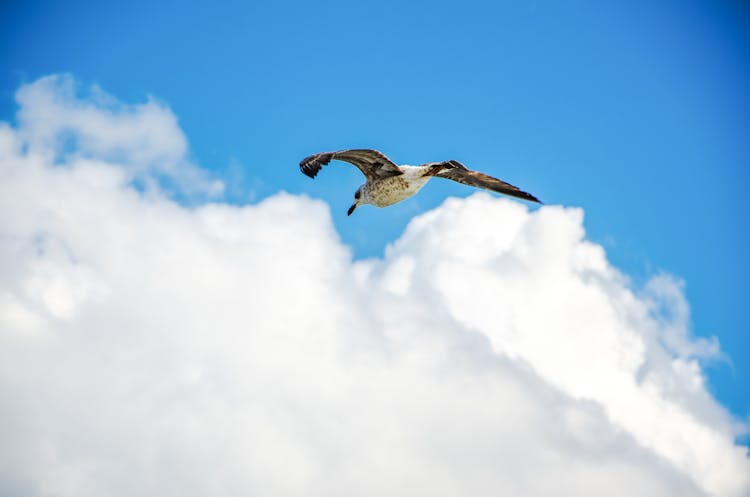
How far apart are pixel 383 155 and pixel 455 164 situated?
245 centimetres

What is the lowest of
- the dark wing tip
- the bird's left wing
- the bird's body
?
the dark wing tip

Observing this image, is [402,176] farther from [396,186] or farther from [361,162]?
[361,162]

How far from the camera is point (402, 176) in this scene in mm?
24203

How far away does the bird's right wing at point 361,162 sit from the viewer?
19.5m

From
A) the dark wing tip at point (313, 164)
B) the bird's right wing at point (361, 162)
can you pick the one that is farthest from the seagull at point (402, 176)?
the dark wing tip at point (313, 164)

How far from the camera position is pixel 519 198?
23344mm

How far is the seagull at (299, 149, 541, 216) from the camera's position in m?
22.9

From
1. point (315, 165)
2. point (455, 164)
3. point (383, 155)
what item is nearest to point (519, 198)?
point (455, 164)

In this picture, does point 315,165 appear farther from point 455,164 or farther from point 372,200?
point 372,200

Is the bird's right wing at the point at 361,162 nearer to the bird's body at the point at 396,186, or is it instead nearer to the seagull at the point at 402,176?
the seagull at the point at 402,176

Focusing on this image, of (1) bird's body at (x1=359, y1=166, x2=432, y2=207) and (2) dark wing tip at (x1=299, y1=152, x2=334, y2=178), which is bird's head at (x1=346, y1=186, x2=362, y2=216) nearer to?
(1) bird's body at (x1=359, y1=166, x2=432, y2=207)

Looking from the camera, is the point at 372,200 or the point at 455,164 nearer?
the point at 455,164

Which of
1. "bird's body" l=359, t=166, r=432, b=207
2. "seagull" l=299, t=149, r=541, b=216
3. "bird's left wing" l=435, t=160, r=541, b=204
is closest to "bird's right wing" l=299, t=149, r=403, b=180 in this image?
"seagull" l=299, t=149, r=541, b=216

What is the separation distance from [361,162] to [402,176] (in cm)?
154
